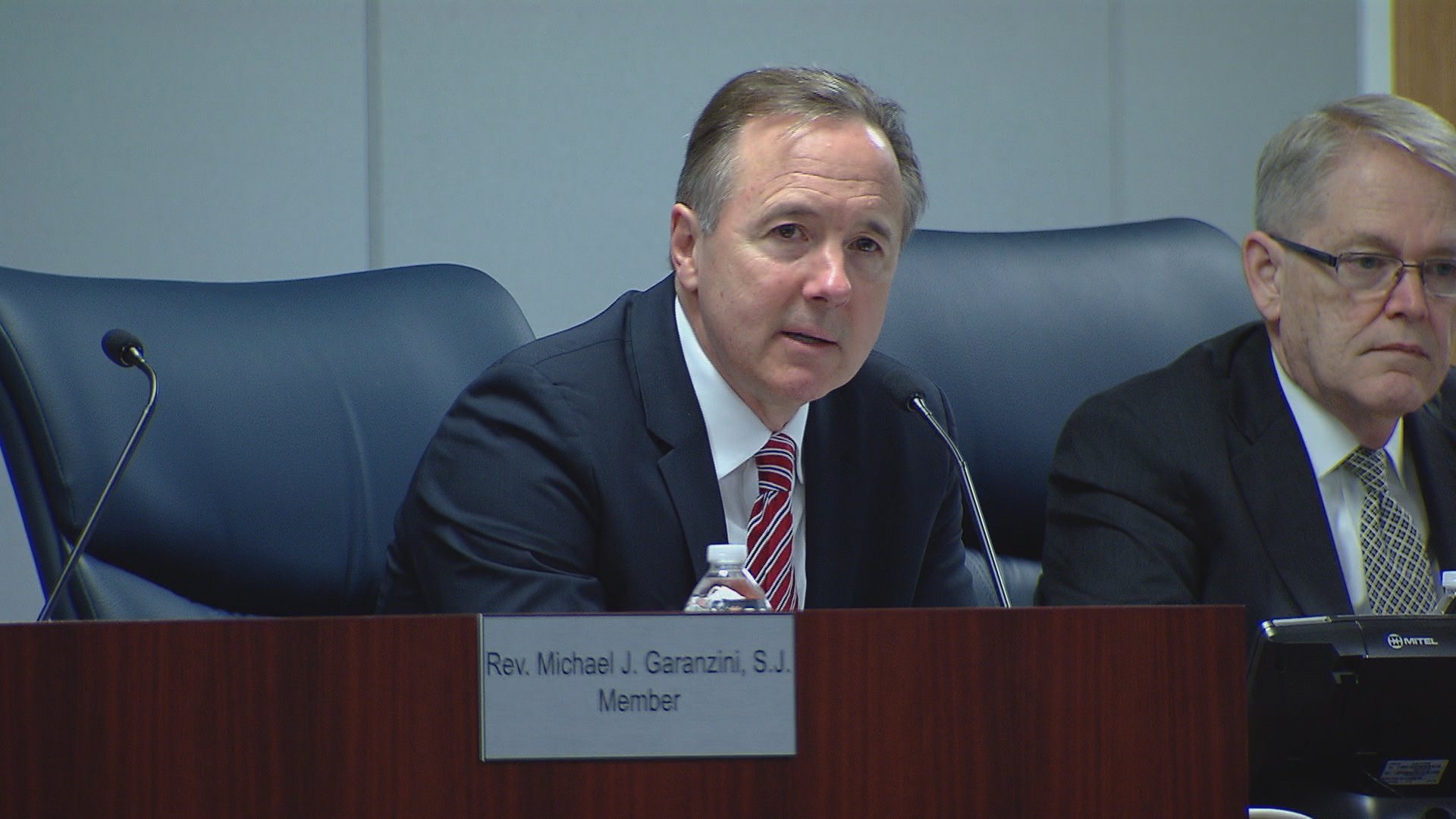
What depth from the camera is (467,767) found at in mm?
663

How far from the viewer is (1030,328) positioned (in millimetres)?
1841

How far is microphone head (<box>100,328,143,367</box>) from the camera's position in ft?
4.00

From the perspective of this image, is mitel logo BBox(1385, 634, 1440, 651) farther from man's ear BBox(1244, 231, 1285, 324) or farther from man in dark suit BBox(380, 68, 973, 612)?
man's ear BBox(1244, 231, 1285, 324)

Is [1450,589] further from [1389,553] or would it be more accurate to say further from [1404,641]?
[1389,553]

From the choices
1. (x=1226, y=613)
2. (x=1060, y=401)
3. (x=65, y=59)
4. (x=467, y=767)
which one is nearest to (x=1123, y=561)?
(x=1060, y=401)

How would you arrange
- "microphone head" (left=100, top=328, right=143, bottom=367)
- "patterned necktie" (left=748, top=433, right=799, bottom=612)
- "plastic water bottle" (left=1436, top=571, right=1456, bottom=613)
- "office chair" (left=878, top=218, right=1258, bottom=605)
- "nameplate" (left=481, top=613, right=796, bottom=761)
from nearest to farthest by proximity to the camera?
"nameplate" (left=481, top=613, right=796, bottom=761)
"plastic water bottle" (left=1436, top=571, right=1456, bottom=613)
"microphone head" (left=100, top=328, right=143, bottom=367)
"patterned necktie" (left=748, top=433, right=799, bottom=612)
"office chair" (left=878, top=218, right=1258, bottom=605)

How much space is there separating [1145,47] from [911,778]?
2081 mm

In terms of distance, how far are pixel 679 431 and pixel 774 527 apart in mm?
131

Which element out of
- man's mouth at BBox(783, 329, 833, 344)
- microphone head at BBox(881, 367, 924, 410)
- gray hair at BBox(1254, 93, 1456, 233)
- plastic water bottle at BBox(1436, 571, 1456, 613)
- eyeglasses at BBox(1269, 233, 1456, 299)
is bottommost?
plastic water bottle at BBox(1436, 571, 1456, 613)

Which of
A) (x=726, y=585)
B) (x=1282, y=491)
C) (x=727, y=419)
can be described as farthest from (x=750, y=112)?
(x=1282, y=491)

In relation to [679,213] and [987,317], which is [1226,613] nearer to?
[679,213]

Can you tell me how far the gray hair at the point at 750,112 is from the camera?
4.62ft

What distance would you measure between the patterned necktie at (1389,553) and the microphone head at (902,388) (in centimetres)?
55

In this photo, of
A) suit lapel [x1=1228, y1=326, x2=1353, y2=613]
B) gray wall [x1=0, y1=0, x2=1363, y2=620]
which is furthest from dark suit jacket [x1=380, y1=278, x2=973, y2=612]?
gray wall [x1=0, y1=0, x2=1363, y2=620]
